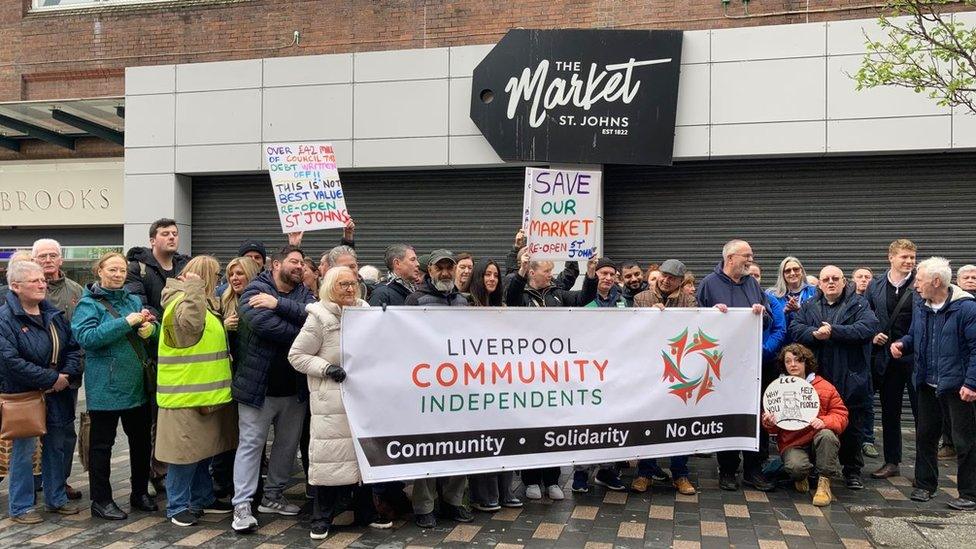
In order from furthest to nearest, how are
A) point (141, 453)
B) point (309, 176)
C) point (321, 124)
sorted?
1. point (321, 124)
2. point (309, 176)
3. point (141, 453)

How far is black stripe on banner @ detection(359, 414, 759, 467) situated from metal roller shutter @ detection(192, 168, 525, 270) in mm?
6018

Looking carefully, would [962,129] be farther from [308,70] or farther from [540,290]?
[308,70]

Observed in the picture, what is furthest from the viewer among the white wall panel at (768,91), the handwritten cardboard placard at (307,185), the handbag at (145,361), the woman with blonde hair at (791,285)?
the white wall panel at (768,91)

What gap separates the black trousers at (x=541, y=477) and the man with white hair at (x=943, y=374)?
297cm

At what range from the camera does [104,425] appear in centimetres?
557

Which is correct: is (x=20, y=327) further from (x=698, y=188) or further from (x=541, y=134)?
(x=698, y=188)

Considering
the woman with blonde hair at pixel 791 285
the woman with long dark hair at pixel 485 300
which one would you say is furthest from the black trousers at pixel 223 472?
the woman with blonde hair at pixel 791 285

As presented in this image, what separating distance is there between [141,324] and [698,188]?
8.24 metres

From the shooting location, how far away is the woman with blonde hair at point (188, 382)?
5.32 metres

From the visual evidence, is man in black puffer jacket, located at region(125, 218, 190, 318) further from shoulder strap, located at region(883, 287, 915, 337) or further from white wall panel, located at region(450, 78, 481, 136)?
shoulder strap, located at region(883, 287, 915, 337)

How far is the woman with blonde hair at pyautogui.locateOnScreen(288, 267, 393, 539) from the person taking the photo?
507cm

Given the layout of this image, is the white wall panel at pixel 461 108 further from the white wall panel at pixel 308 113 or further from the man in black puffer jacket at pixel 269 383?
the man in black puffer jacket at pixel 269 383

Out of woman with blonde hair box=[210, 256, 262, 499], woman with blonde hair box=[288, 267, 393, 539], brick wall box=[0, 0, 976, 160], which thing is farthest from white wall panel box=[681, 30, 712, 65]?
woman with blonde hair box=[288, 267, 393, 539]

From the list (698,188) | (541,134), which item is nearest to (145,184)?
(541,134)
